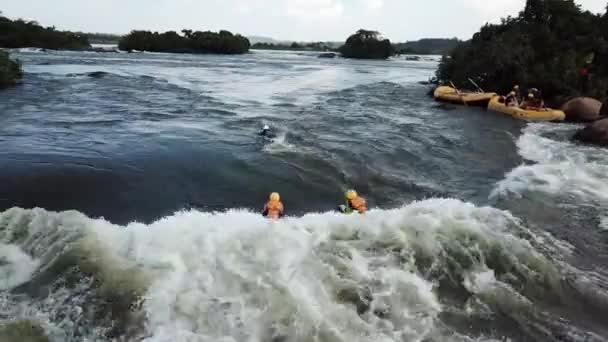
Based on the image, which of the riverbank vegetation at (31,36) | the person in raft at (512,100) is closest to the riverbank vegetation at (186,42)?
the riverbank vegetation at (31,36)

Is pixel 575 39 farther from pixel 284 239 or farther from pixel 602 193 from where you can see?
pixel 284 239

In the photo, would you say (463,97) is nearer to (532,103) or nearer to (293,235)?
(532,103)

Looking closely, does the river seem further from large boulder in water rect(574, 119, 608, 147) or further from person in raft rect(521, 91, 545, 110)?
A: person in raft rect(521, 91, 545, 110)

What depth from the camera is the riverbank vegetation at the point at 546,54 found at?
1067 inches

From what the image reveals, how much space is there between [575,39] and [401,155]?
19390 millimetres

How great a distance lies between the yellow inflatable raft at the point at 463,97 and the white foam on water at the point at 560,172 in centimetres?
735

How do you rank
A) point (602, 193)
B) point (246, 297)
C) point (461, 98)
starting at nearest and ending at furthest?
point (246, 297) < point (602, 193) < point (461, 98)

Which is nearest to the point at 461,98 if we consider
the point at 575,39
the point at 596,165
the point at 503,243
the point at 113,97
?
the point at 575,39

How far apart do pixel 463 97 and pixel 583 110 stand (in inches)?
238

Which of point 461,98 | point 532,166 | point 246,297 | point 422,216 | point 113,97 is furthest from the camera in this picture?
point 461,98

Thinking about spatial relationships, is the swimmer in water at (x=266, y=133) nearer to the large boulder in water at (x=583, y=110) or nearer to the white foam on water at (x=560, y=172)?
the white foam on water at (x=560, y=172)

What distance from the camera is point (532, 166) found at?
15.7m

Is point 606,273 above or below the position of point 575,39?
below

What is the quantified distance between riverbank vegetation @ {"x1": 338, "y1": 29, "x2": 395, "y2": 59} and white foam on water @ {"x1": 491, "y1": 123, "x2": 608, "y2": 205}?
7558 centimetres
